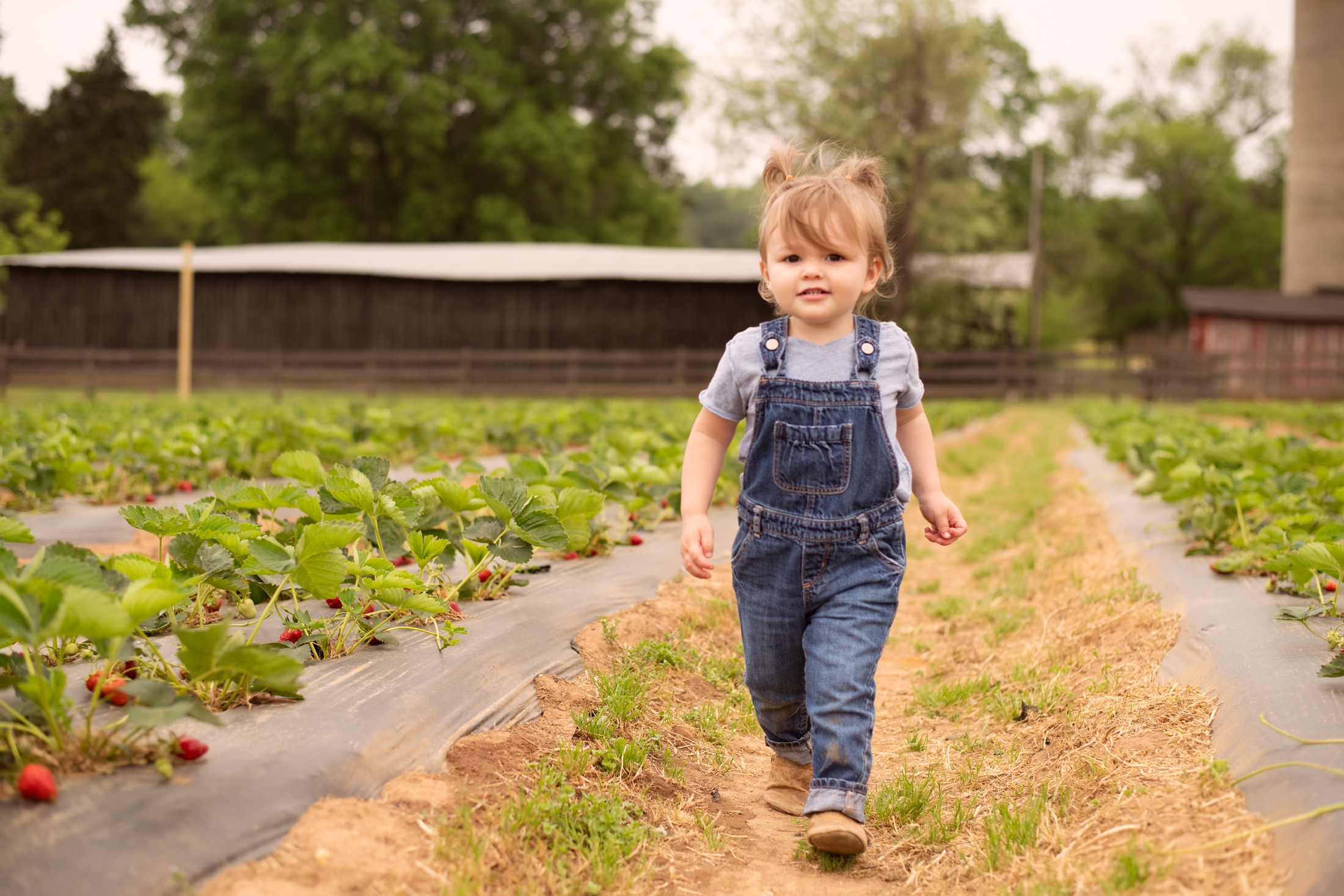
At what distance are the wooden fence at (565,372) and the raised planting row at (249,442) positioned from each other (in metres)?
11.7

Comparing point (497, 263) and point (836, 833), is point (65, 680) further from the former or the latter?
point (497, 263)

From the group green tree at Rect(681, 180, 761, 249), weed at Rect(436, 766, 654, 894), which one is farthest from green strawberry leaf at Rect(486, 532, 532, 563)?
green tree at Rect(681, 180, 761, 249)

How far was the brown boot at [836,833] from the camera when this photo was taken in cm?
213

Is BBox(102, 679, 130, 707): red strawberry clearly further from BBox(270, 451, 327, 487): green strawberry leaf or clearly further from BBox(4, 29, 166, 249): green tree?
BBox(4, 29, 166, 249): green tree

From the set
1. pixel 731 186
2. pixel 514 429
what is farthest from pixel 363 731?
pixel 731 186

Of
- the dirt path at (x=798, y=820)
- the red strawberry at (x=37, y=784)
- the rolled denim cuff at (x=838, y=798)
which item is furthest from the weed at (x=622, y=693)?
the red strawberry at (x=37, y=784)

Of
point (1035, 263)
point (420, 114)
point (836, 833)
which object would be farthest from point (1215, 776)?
point (420, 114)

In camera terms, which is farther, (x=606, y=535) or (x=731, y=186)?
(x=731, y=186)

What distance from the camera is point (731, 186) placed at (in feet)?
83.7

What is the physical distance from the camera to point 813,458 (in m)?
2.29

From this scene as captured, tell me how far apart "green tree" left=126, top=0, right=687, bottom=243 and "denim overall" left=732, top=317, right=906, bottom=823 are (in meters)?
30.9

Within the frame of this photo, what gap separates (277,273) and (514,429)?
16677 millimetres

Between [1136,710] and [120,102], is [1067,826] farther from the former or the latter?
[120,102]

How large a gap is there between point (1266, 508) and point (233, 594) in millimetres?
3548
